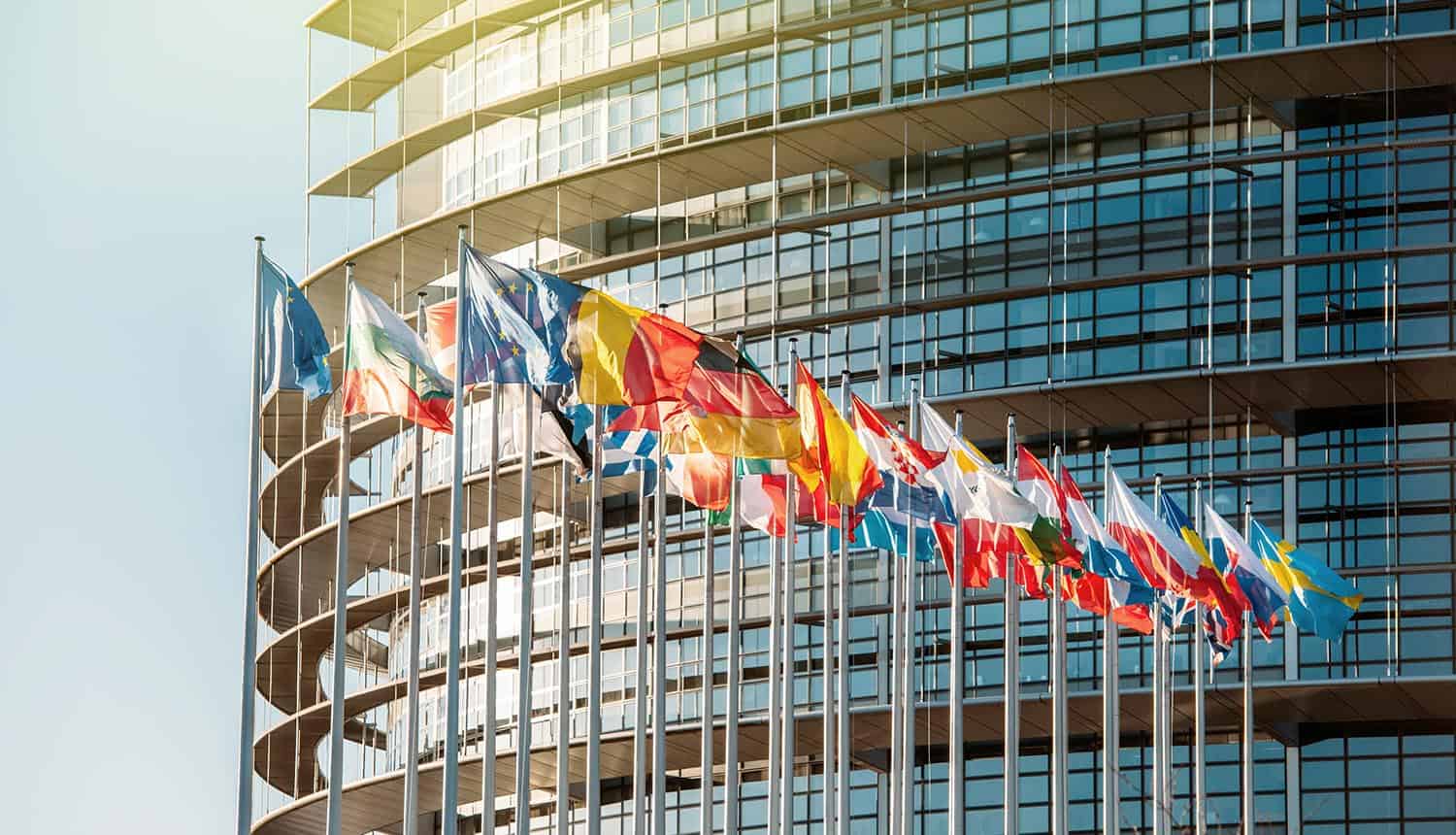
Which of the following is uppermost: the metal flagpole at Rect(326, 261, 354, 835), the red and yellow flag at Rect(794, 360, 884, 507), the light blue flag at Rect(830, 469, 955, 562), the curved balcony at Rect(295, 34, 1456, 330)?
the curved balcony at Rect(295, 34, 1456, 330)

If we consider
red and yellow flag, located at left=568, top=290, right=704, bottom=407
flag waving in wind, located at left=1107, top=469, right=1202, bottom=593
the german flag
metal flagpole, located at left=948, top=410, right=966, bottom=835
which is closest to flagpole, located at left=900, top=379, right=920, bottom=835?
metal flagpole, located at left=948, top=410, right=966, bottom=835

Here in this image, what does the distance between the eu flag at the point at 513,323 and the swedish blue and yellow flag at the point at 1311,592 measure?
52.0ft

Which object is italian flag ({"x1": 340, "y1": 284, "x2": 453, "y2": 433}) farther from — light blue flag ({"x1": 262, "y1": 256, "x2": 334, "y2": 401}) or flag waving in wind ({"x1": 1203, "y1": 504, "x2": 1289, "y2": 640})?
Answer: flag waving in wind ({"x1": 1203, "y1": 504, "x2": 1289, "y2": 640})

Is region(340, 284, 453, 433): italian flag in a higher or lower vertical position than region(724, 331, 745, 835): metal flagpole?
higher

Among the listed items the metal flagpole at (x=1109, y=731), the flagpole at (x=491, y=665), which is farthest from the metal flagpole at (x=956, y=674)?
the flagpole at (x=491, y=665)

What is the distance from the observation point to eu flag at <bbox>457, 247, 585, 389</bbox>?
30172 millimetres

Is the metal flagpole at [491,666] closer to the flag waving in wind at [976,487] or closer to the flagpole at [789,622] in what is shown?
the flagpole at [789,622]

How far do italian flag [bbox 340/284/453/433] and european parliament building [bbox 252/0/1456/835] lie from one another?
16.9 m

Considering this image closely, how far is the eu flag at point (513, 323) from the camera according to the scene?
30172mm

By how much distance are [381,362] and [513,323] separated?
2.14 m

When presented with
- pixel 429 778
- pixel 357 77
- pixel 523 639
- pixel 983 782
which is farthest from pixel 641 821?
pixel 357 77

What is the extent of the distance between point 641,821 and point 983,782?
71.4 ft

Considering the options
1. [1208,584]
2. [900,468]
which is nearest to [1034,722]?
[1208,584]

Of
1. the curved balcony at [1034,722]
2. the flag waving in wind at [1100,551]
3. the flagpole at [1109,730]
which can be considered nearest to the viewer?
the flag waving in wind at [1100,551]
